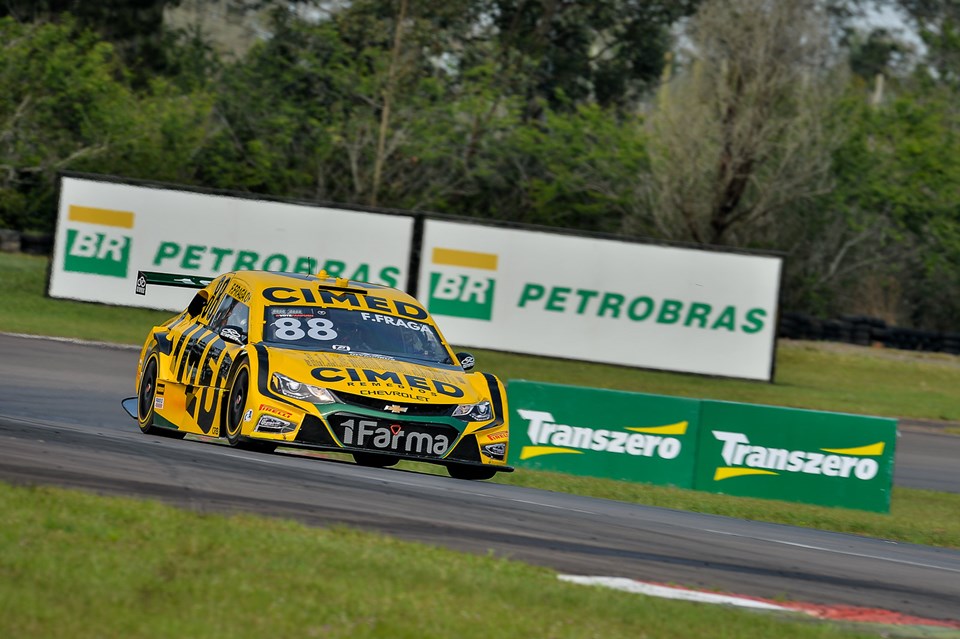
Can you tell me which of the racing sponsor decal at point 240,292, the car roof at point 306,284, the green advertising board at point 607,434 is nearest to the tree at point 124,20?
the green advertising board at point 607,434

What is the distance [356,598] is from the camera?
635 centimetres

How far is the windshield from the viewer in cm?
1228

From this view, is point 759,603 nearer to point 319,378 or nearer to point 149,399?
point 319,378

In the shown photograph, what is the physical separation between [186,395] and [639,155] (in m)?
28.0

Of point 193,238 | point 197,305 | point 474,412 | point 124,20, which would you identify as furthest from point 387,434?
point 124,20

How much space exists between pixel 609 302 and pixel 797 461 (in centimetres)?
1281

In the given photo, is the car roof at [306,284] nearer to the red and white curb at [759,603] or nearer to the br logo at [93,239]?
the red and white curb at [759,603]

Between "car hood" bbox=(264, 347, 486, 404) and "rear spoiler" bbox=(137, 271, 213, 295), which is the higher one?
"rear spoiler" bbox=(137, 271, 213, 295)

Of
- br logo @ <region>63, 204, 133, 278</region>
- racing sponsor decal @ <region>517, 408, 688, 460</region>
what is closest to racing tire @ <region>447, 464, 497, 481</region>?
racing sponsor decal @ <region>517, 408, 688, 460</region>

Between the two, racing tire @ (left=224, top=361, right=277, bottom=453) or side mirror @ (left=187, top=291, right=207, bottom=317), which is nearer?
racing tire @ (left=224, top=361, right=277, bottom=453)

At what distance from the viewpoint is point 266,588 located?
20.7 feet

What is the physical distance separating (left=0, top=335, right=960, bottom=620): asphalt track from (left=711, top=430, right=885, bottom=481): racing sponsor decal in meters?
3.43

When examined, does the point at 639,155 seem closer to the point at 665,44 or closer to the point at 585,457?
the point at 665,44

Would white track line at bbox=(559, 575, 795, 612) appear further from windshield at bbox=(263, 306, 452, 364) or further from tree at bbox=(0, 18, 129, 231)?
tree at bbox=(0, 18, 129, 231)
